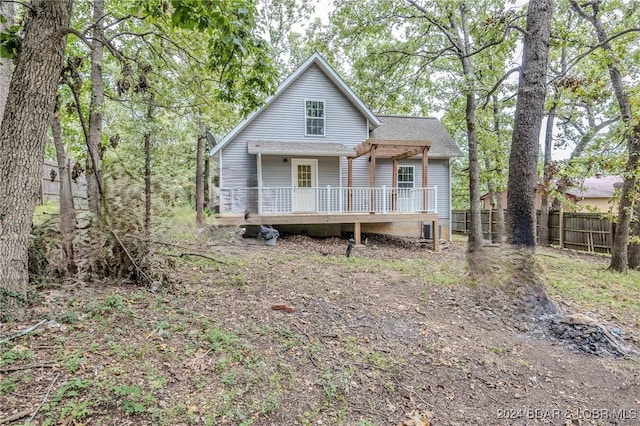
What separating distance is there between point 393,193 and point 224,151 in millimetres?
6525

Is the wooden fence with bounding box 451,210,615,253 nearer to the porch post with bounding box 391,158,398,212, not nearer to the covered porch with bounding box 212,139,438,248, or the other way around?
the covered porch with bounding box 212,139,438,248

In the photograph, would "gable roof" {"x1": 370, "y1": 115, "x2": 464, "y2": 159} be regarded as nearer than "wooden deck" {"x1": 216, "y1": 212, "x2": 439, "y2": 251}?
No

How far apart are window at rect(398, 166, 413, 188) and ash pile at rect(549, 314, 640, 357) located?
10.0 m

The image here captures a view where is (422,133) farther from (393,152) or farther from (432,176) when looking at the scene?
(393,152)

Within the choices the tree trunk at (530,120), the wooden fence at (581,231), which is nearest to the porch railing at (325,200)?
the wooden fence at (581,231)

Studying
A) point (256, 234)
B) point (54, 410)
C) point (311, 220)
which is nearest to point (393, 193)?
point (311, 220)

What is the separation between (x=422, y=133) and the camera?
1469 centimetres

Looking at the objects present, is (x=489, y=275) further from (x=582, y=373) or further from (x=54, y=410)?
(x=54, y=410)

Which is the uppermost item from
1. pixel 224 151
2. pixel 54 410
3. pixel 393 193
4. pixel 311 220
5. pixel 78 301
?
pixel 224 151

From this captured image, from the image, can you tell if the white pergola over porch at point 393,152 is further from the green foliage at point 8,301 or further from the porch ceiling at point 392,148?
the green foliage at point 8,301

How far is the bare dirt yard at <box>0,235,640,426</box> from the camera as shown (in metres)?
2.54

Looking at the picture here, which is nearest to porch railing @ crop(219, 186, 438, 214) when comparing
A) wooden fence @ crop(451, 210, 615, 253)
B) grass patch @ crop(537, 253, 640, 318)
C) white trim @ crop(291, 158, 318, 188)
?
white trim @ crop(291, 158, 318, 188)

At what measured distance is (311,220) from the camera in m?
11.0

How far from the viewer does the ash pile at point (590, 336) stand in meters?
3.92
